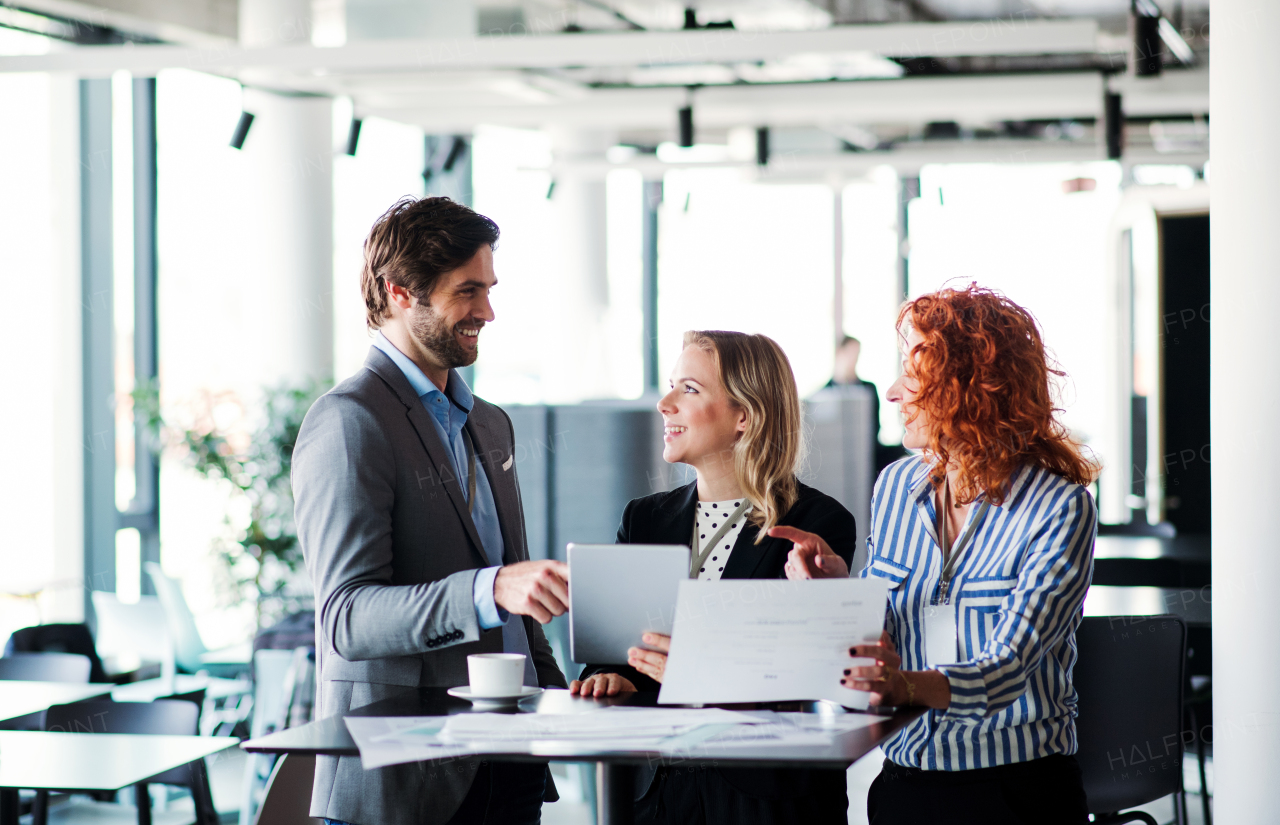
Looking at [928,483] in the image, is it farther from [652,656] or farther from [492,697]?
[492,697]

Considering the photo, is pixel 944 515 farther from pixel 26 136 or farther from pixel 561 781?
pixel 26 136

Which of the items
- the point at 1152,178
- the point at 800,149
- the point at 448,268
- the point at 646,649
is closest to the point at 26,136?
the point at 448,268

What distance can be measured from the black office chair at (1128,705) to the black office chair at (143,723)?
2.05 m

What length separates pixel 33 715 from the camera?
3326 mm

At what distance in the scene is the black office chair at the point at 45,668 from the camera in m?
3.87

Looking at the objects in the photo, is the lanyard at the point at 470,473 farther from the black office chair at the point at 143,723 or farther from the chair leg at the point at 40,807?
the chair leg at the point at 40,807

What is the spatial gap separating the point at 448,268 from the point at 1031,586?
1.02 m

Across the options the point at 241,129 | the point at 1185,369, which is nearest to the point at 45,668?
the point at 241,129

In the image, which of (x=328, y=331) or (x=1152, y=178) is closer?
(x=328, y=331)

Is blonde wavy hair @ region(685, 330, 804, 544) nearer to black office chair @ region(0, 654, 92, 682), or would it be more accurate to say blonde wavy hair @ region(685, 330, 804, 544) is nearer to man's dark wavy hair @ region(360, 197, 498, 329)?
man's dark wavy hair @ region(360, 197, 498, 329)

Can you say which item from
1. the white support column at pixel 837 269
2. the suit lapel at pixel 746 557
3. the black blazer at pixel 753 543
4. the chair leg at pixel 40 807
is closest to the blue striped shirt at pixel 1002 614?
the black blazer at pixel 753 543

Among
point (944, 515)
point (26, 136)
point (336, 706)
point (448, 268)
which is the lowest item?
point (336, 706)

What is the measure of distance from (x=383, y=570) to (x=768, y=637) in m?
0.62

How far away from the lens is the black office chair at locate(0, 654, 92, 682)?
387cm
